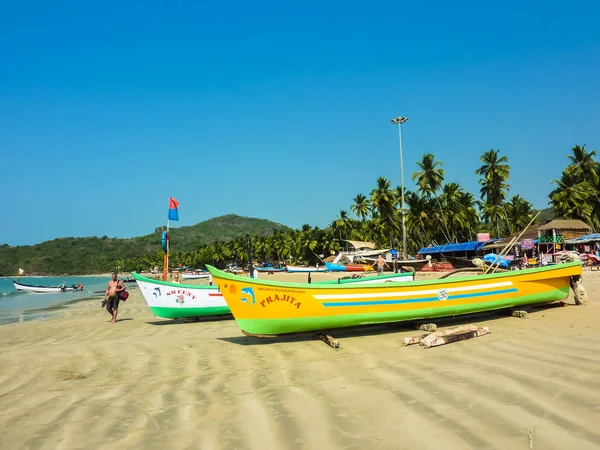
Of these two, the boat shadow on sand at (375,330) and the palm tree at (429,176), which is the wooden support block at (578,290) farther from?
the palm tree at (429,176)

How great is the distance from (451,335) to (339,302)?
220 centimetres

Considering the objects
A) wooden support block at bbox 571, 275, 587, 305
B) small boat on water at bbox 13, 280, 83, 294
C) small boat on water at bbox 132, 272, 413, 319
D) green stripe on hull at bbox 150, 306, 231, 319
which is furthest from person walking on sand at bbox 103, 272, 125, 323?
small boat on water at bbox 13, 280, 83, 294

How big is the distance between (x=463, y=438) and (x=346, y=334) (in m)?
5.49

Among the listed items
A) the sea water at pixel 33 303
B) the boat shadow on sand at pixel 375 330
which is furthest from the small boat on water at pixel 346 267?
the boat shadow on sand at pixel 375 330

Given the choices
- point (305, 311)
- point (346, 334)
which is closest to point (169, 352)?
point (305, 311)

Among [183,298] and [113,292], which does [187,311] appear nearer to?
[183,298]

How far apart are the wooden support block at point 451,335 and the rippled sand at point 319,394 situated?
0.18 m

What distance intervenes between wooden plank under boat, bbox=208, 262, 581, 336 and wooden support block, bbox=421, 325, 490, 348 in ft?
4.57

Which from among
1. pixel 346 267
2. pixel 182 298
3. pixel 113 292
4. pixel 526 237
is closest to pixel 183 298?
pixel 182 298

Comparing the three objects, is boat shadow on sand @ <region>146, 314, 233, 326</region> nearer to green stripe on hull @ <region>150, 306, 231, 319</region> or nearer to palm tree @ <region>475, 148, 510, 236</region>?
green stripe on hull @ <region>150, 306, 231, 319</region>

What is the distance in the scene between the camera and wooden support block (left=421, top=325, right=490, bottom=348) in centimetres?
692

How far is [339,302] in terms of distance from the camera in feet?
27.3

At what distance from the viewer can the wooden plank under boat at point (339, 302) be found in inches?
322

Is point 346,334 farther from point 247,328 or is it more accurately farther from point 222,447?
point 222,447
